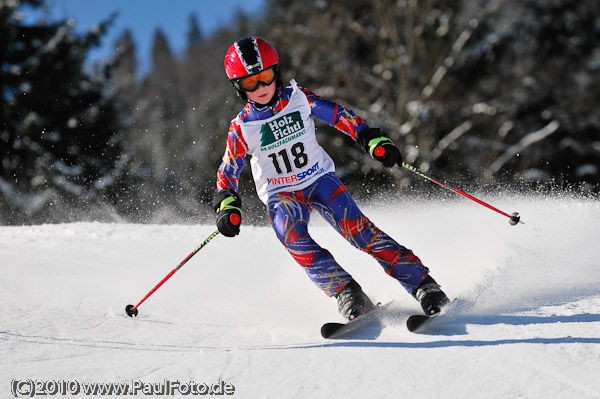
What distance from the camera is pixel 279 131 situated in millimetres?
3592

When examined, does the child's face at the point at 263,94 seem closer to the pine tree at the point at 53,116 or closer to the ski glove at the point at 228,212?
the ski glove at the point at 228,212

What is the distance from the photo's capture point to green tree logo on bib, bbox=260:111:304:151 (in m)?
3.59

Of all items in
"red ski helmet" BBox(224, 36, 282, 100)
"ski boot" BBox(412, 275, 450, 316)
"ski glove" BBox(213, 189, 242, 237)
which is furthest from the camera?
"red ski helmet" BBox(224, 36, 282, 100)

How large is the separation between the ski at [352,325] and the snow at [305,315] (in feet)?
0.20

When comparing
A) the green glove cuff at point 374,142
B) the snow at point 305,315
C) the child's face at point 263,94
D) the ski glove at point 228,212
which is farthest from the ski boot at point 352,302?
the child's face at point 263,94

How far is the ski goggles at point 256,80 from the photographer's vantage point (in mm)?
3500

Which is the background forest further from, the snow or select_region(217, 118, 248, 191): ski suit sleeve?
select_region(217, 118, 248, 191): ski suit sleeve

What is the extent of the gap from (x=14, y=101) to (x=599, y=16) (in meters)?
20.7

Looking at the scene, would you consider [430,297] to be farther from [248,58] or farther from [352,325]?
[248,58]

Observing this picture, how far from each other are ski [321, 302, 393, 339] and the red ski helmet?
5.37 feet

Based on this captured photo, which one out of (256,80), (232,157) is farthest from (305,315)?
(256,80)

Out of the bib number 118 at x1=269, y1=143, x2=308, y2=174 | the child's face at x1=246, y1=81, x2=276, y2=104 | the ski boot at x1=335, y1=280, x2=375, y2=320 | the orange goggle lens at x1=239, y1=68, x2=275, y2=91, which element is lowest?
the ski boot at x1=335, y1=280, x2=375, y2=320

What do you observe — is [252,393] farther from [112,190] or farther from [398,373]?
[112,190]

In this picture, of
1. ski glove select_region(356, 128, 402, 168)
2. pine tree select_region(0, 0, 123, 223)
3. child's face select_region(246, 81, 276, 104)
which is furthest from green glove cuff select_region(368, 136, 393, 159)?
pine tree select_region(0, 0, 123, 223)
